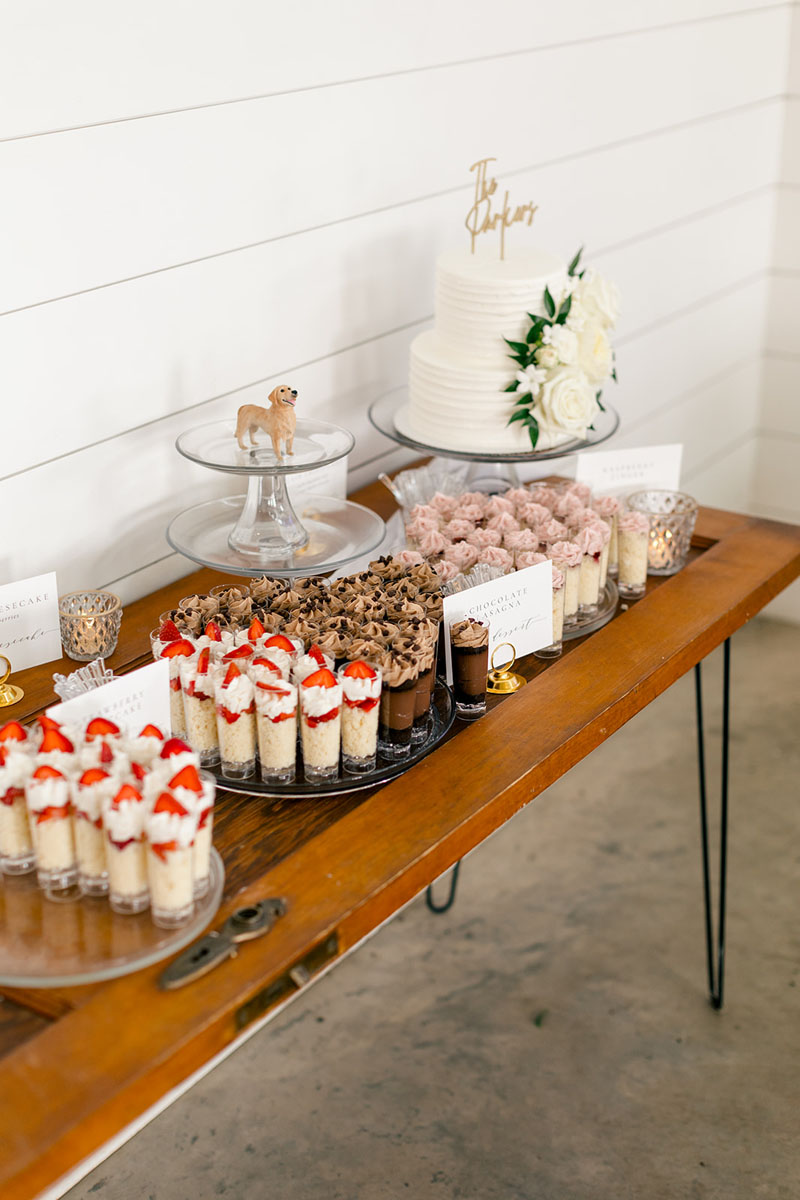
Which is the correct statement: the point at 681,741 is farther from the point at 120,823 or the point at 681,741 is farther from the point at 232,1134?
the point at 120,823

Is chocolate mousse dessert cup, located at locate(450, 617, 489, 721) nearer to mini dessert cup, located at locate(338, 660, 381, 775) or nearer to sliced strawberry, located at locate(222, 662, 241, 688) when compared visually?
mini dessert cup, located at locate(338, 660, 381, 775)

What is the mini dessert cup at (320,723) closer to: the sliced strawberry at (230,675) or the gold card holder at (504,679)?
the sliced strawberry at (230,675)

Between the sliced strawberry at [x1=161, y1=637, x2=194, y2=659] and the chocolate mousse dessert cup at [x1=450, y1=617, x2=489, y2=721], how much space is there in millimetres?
281

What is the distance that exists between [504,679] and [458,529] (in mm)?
240

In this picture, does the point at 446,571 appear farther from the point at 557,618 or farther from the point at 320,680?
the point at 320,680

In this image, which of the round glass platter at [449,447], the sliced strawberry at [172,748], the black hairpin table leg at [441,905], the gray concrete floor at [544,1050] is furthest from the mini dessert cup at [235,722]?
the black hairpin table leg at [441,905]

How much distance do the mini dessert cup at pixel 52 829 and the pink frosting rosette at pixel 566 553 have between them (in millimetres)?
681

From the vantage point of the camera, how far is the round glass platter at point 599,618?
1.52m

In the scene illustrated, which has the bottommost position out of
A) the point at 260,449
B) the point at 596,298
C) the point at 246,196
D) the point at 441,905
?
the point at 441,905

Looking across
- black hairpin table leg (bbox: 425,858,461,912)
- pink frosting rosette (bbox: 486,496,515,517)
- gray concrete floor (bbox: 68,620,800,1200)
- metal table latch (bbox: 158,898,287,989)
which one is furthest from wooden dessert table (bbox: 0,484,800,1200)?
black hairpin table leg (bbox: 425,858,461,912)

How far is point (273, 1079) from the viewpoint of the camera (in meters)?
2.00

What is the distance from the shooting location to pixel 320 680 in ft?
3.74

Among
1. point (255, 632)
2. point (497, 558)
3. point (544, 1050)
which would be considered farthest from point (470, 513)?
point (544, 1050)

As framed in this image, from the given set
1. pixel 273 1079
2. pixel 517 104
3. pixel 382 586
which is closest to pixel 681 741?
pixel 273 1079
